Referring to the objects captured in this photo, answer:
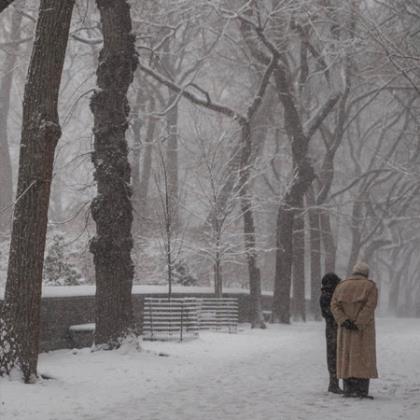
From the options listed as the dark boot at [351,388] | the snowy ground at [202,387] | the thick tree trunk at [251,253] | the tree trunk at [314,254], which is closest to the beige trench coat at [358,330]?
the dark boot at [351,388]

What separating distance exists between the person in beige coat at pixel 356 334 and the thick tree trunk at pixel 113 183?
5.15m

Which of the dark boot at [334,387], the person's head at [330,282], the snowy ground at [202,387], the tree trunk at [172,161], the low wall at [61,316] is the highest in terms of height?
the tree trunk at [172,161]

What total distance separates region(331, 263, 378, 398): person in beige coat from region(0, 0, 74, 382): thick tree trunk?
13.2 feet

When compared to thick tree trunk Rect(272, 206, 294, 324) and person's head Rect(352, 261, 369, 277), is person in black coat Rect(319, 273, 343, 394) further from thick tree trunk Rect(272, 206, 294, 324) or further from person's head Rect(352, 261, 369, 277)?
thick tree trunk Rect(272, 206, 294, 324)

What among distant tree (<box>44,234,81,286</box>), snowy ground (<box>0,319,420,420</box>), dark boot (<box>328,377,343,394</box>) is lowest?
snowy ground (<box>0,319,420,420</box>)

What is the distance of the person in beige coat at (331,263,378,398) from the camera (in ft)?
32.3

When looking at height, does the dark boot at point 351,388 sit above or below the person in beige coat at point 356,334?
below

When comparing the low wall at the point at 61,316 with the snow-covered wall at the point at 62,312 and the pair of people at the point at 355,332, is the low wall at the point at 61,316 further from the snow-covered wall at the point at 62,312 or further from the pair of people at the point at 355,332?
the pair of people at the point at 355,332

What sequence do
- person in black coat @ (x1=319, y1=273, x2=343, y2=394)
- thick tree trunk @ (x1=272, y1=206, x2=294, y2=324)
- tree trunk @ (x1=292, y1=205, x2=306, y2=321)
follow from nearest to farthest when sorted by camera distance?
person in black coat @ (x1=319, y1=273, x2=343, y2=394) < thick tree trunk @ (x1=272, y1=206, x2=294, y2=324) < tree trunk @ (x1=292, y1=205, x2=306, y2=321)

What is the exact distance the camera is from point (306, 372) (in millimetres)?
13195

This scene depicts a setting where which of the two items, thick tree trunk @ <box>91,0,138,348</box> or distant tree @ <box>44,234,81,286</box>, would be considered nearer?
thick tree trunk @ <box>91,0,138,348</box>

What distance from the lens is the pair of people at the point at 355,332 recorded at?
9.84 meters

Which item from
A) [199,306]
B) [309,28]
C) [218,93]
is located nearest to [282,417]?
[199,306]

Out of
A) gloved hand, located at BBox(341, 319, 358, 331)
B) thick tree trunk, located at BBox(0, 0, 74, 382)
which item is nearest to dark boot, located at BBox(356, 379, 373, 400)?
gloved hand, located at BBox(341, 319, 358, 331)
